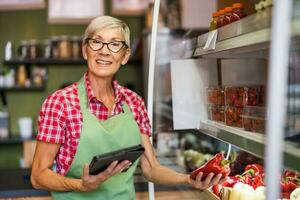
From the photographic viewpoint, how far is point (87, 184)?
1.48 m

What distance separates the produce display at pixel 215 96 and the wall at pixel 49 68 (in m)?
3.73

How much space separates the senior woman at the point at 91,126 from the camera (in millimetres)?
1670

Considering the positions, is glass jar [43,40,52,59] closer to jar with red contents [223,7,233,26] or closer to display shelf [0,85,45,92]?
display shelf [0,85,45,92]

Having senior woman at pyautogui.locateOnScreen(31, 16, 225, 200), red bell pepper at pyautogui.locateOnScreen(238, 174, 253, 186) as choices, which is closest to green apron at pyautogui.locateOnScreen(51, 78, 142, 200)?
senior woman at pyautogui.locateOnScreen(31, 16, 225, 200)

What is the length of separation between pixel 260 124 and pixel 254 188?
1.54 feet

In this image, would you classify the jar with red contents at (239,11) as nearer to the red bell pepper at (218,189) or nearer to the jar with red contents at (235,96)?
the jar with red contents at (235,96)

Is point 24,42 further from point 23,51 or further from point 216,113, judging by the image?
point 216,113

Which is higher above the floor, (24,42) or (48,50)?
(24,42)

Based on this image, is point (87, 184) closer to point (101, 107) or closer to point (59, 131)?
point (59, 131)

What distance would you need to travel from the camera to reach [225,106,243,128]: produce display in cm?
166

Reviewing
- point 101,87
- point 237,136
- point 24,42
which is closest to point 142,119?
point 101,87

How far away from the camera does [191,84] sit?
2094 mm

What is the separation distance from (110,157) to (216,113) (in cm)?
66

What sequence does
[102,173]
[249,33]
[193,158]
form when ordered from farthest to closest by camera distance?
[193,158] → [102,173] → [249,33]
